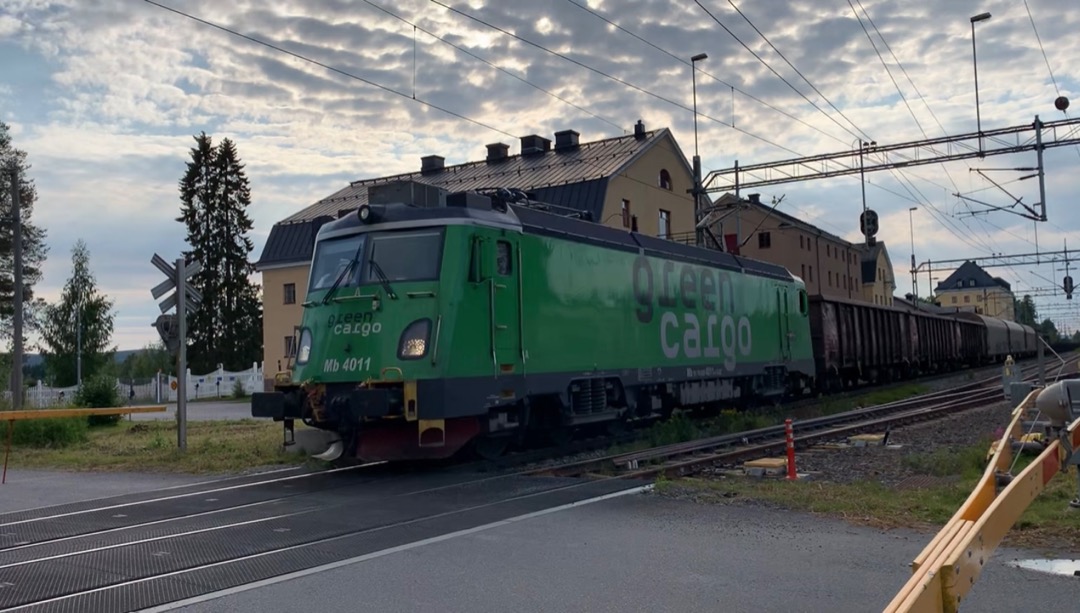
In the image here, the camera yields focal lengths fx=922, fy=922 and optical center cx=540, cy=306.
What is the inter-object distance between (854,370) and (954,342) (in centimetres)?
1802

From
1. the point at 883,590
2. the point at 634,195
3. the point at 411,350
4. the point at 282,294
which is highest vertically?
the point at 634,195

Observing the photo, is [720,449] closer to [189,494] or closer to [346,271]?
[346,271]

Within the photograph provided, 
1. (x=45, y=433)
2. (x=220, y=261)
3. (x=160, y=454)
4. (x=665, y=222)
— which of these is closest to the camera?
(x=160, y=454)

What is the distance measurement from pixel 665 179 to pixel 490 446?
28.9 m

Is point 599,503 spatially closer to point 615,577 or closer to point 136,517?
point 615,577

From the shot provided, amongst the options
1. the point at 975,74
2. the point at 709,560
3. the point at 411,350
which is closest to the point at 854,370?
the point at 975,74

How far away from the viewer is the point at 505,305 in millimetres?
12008

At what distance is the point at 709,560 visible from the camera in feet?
22.2

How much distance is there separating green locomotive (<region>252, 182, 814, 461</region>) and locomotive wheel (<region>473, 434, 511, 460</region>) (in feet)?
0.07

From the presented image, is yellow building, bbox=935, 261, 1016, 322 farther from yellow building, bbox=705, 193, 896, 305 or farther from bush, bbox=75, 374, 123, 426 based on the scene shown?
bush, bbox=75, 374, 123, 426

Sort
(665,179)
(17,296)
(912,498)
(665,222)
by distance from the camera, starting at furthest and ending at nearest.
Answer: (665,179) < (665,222) < (17,296) < (912,498)

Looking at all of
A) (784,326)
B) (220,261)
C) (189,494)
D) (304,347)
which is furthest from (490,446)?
(220,261)

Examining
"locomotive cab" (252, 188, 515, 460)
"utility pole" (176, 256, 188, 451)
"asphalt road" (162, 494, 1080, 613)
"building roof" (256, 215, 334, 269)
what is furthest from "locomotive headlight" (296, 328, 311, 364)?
"building roof" (256, 215, 334, 269)

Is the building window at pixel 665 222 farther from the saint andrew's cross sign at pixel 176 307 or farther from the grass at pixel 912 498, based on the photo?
the grass at pixel 912 498
